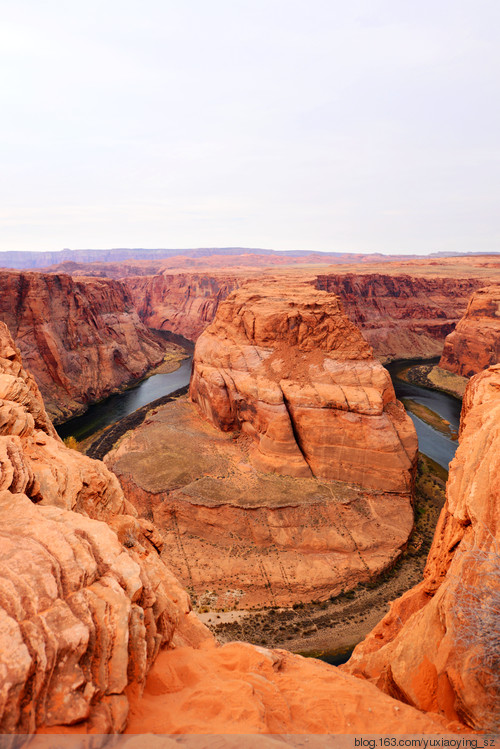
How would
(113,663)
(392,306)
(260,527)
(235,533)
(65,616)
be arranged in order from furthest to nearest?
(392,306) → (235,533) → (260,527) → (113,663) → (65,616)

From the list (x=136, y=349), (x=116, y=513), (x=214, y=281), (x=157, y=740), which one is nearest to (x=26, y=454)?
(x=116, y=513)

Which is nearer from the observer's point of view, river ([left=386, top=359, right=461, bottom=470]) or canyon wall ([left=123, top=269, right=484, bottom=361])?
river ([left=386, top=359, right=461, bottom=470])

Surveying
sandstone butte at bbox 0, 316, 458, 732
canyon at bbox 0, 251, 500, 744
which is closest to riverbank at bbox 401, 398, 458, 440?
canyon at bbox 0, 251, 500, 744

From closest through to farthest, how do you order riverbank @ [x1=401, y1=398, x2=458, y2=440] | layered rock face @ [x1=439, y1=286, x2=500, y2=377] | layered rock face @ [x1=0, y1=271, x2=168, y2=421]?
riverbank @ [x1=401, y1=398, x2=458, y2=440] → layered rock face @ [x1=0, y1=271, x2=168, y2=421] → layered rock face @ [x1=439, y1=286, x2=500, y2=377]

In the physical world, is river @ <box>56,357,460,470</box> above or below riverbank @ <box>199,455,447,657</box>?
above

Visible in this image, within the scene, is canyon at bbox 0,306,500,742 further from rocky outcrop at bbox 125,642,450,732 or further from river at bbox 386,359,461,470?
river at bbox 386,359,461,470

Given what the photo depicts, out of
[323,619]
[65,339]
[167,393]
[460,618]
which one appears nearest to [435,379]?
[167,393]

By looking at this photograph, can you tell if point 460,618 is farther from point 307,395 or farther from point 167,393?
point 167,393
